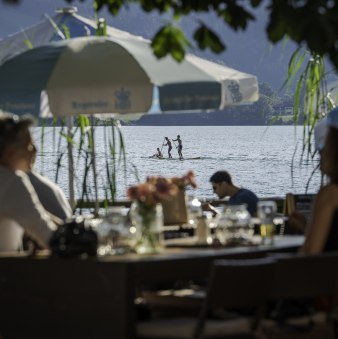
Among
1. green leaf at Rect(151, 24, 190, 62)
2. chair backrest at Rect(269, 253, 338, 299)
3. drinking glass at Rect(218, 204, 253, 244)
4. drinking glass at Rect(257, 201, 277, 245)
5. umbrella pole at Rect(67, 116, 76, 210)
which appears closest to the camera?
chair backrest at Rect(269, 253, 338, 299)

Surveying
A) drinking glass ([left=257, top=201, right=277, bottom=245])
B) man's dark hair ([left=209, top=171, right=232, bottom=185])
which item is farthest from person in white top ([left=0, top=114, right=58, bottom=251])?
man's dark hair ([left=209, top=171, right=232, bottom=185])

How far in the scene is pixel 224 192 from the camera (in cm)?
958

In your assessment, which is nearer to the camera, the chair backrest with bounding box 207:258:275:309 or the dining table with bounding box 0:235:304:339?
the chair backrest with bounding box 207:258:275:309

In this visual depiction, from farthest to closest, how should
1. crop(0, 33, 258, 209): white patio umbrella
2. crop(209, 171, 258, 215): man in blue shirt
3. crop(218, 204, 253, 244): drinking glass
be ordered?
Answer: crop(209, 171, 258, 215): man in blue shirt
crop(0, 33, 258, 209): white patio umbrella
crop(218, 204, 253, 244): drinking glass

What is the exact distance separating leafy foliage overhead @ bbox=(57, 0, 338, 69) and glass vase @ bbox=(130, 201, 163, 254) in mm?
862

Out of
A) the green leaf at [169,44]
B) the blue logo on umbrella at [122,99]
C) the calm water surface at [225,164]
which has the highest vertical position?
the green leaf at [169,44]

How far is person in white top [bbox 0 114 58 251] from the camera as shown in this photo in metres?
5.59

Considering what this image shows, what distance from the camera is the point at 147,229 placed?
5.85 m

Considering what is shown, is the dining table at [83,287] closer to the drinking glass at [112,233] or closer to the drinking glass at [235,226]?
the drinking glass at [112,233]

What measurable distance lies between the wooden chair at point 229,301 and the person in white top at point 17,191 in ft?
2.14

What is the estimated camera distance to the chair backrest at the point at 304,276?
5.19 m

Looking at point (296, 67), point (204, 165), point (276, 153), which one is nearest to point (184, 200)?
point (296, 67)

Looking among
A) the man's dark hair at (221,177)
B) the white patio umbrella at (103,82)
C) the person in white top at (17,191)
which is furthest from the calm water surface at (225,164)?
the person in white top at (17,191)

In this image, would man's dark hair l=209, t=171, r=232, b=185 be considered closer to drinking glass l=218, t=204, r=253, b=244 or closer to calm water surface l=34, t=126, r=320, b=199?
drinking glass l=218, t=204, r=253, b=244
